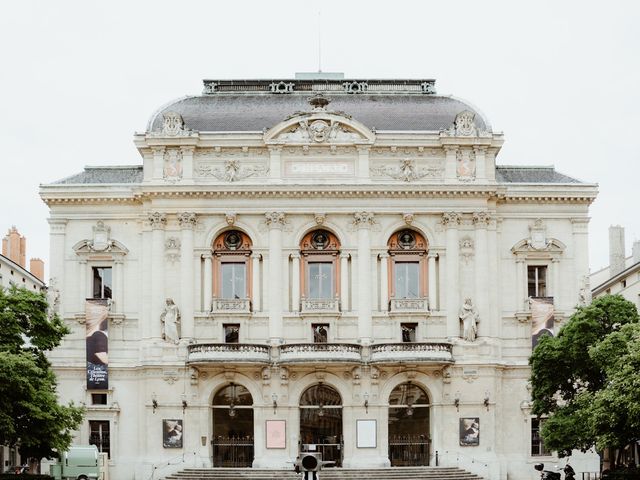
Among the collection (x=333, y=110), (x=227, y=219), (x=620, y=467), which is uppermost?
(x=333, y=110)

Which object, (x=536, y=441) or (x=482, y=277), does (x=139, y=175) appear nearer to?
(x=482, y=277)

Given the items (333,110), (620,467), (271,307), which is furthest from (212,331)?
(620,467)

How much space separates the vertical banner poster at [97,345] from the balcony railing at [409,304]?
17.3 m

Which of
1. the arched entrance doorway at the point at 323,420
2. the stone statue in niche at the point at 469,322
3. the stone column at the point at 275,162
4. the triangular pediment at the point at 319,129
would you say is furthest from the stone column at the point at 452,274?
the stone column at the point at 275,162

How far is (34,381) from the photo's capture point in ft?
198

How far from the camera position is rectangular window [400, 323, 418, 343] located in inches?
2972

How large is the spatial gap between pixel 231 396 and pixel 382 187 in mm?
15401

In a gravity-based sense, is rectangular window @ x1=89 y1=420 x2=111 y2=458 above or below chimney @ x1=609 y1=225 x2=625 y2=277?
below

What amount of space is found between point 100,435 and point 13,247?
30326 mm

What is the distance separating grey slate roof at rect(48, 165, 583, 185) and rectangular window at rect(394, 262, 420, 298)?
26.4 ft

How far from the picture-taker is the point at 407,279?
76312 millimetres

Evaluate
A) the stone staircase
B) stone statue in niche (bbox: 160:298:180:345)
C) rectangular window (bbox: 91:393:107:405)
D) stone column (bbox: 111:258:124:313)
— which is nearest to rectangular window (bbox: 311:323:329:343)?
stone statue in niche (bbox: 160:298:180:345)

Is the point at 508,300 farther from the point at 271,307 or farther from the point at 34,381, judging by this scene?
the point at 34,381

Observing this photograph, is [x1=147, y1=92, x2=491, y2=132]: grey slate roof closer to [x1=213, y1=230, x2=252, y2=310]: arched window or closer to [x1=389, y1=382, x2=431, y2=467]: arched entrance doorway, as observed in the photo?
[x1=213, y1=230, x2=252, y2=310]: arched window
